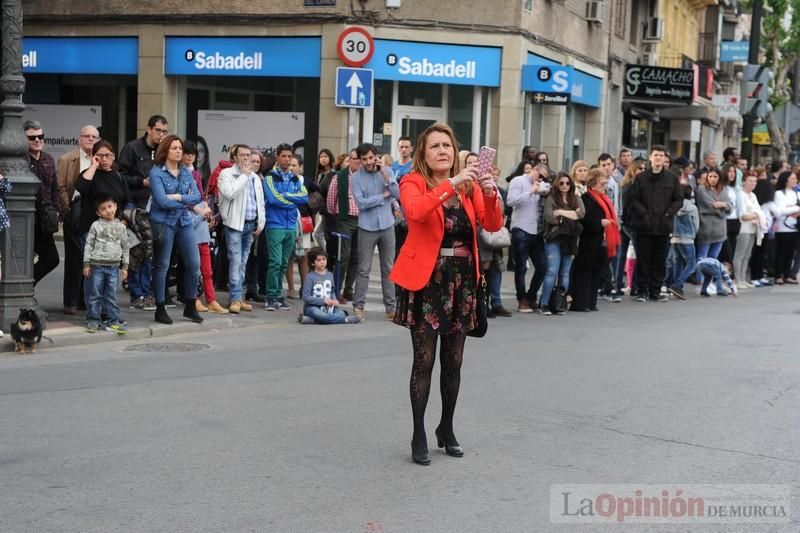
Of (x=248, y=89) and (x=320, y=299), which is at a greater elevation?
(x=248, y=89)

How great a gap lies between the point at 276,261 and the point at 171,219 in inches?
80.6

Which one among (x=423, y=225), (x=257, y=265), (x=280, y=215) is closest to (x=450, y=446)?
(x=423, y=225)

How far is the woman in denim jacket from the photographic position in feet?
40.3

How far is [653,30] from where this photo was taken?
3350cm

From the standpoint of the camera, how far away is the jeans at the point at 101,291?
11.4m

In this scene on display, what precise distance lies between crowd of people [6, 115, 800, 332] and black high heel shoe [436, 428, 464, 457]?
8.67ft

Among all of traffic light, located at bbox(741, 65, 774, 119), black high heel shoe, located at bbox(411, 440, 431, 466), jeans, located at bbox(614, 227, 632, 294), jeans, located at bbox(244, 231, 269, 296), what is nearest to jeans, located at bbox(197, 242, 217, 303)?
jeans, located at bbox(244, 231, 269, 296)

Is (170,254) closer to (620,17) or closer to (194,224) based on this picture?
(194,224)

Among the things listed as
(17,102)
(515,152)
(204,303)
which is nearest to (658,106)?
(515,152)

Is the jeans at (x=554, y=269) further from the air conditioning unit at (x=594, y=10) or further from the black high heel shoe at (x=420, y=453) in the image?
the air conditioning unit at (x=594, y=10)

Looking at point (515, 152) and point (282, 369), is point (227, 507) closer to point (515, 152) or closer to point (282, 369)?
point (282, 369)

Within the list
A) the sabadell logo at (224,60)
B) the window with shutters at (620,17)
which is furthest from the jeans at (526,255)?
the window with shutters at (620,17)

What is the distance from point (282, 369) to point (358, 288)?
3867 millimetres

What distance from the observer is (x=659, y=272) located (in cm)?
1745
